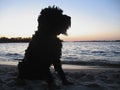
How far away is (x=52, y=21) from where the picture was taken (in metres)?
3.78

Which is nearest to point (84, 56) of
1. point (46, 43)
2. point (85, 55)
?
point (85, 55)

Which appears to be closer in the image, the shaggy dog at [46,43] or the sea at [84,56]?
the shaggy dog at [46,43]

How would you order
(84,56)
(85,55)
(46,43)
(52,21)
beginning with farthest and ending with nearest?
(85,55) → (84,56) → (46,43) → (52,21)

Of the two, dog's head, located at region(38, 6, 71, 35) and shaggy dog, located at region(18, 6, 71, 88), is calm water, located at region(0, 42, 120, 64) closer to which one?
shaggy dog, located at region(18, 6, 71, 88)

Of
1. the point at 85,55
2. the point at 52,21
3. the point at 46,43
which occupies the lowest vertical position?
the point at 85,55

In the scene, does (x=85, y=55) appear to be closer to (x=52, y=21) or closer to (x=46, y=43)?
(x=46, y=43)

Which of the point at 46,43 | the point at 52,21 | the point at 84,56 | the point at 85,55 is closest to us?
the point at 52,21

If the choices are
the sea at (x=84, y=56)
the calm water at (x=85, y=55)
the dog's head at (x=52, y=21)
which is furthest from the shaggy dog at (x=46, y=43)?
the calm water at (x=85, y=55)

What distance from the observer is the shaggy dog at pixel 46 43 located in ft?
12.5

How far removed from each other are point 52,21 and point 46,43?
415mm

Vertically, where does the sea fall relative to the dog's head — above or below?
below

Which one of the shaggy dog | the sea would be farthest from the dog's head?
the sea

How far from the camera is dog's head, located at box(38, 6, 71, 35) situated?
377 cm

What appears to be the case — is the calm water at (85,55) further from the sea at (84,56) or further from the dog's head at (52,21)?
the dog's head at (52,21)
